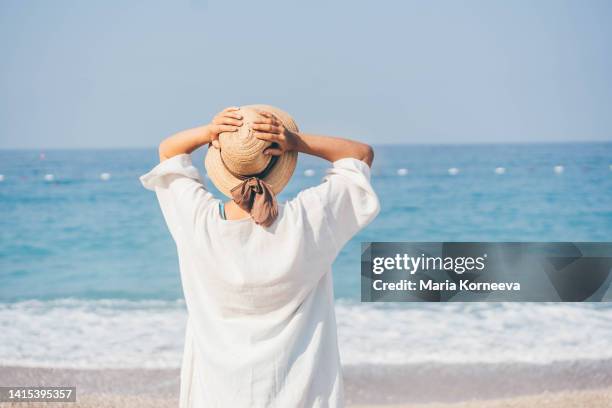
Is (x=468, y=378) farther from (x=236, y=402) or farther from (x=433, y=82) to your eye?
(x=433, y=82)

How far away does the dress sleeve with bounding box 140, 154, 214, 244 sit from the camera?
1148 mm

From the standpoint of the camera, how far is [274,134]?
1111mm

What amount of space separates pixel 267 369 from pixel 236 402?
0.07 m

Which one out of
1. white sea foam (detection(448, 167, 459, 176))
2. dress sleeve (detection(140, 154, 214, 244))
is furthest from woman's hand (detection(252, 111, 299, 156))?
white sea foam (detection(448, 167, 459, 176))

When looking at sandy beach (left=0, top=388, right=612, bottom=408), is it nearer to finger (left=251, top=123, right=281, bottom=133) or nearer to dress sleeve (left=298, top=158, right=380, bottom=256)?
dress sleeve (left=298, top=158, right=380, bottom=256)

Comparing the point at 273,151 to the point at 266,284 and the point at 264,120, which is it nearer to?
the point at 264,120

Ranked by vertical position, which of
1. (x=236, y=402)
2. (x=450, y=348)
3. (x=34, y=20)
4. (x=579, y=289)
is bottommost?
(x=450, y=348)

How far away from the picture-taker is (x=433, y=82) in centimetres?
725

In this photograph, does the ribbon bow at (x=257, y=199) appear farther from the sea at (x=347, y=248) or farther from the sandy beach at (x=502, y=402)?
the sea at (x=347, y=248)

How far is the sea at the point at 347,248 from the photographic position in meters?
4.48

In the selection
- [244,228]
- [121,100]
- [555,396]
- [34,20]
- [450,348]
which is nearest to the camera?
[244,228]

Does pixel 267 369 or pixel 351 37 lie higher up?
pixel 351 37

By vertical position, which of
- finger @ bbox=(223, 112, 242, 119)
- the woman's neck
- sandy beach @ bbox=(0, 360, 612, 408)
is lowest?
sandy beach @ bbox=(0, 360, 612, 408)

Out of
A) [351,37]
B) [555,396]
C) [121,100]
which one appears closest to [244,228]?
[555,396]
